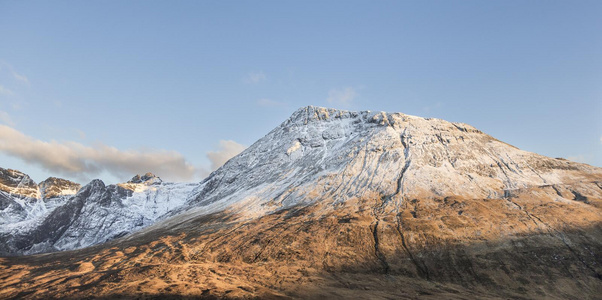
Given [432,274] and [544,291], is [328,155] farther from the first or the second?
[544,291]

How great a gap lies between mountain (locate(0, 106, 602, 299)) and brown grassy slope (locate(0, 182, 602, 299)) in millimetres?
297

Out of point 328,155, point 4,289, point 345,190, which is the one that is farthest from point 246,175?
point 4,289

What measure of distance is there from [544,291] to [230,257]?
62601 millimetres

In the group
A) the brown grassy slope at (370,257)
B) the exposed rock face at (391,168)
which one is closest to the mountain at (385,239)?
the brown grassy slope at (370,257)

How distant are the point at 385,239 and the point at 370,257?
759 centimetres

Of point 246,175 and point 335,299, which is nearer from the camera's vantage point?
point 335,299

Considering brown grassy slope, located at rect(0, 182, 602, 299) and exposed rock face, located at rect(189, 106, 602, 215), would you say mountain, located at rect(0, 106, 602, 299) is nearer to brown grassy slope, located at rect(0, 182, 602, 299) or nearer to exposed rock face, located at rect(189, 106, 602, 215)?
brown grassy slope, located at rect(0, 182, 602, 299)

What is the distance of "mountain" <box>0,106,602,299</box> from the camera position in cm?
5978

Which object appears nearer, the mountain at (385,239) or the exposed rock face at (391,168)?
the mountain at (385,239)

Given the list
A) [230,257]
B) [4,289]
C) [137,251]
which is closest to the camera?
[4,289]

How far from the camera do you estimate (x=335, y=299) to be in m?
52.2

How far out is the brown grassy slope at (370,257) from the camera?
58.2 meters

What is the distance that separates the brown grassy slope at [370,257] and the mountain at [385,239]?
297 mm

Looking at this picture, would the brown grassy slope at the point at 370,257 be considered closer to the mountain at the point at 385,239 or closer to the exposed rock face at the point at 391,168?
the mountain at the point at 385,239
